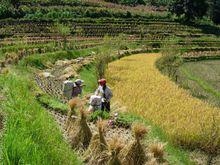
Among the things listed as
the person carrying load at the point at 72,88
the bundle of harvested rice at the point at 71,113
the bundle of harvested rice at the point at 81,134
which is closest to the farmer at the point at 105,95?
the bundle of harvested rice at the point at 71,113

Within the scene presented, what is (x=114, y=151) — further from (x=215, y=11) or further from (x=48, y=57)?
(x=215, y=11)

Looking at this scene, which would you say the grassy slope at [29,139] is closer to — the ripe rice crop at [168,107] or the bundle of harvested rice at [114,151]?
the bundle of harvested rice at [114,151]

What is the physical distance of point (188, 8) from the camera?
7688 cm

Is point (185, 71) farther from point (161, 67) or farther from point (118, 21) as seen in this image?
point (118, 21)

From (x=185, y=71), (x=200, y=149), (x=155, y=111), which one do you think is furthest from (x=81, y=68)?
(x=200, y=149)

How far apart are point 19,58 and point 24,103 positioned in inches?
858

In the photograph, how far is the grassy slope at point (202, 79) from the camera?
3117 centimetres

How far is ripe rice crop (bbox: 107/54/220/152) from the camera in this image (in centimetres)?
1667

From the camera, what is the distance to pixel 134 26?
221 feet

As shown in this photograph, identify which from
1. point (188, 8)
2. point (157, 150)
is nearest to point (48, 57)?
point (157, 150)

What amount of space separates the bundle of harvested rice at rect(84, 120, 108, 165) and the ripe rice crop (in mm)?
4090

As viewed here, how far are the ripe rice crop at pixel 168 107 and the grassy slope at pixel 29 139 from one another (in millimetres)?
5560

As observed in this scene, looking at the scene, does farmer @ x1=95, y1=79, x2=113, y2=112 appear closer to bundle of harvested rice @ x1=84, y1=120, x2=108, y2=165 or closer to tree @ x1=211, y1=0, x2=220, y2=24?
bundle of harvested rice @ x1=84, y1=120, x2=108, y2=165

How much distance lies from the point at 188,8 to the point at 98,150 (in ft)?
222
